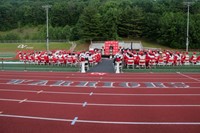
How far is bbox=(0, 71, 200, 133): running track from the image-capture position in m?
8.31

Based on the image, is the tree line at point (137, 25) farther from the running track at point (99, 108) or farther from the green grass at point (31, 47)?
the running track at point (99, 108)

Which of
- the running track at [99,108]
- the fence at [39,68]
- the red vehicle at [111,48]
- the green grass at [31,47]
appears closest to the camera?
the running track at [99,108]

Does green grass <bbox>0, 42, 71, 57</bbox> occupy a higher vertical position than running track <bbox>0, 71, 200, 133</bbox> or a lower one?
higher

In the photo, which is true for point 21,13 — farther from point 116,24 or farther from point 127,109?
point 127,109

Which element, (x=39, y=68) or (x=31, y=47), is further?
(x=31, y=47)

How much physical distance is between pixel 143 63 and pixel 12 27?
317 ft

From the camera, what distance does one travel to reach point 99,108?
10844mm

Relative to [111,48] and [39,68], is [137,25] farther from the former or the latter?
[39,68]

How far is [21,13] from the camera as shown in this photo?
11681 centimetres

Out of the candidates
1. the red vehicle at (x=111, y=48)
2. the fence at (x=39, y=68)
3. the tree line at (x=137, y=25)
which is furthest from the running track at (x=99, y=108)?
the tree line at (x=137, y=25)

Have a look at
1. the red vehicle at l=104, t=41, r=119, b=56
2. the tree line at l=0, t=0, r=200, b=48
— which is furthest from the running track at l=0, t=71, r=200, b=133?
the tree line at l=0, t=0, r=200, b=48

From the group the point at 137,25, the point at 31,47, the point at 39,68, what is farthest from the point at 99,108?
the point at 137,25

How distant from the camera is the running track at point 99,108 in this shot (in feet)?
27.3

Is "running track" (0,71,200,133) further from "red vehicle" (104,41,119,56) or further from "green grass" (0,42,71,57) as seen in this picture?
"green grass" (0,42,71,57)
